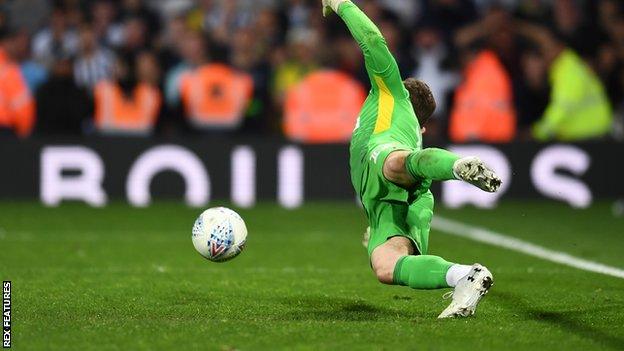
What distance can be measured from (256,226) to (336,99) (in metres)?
3.79

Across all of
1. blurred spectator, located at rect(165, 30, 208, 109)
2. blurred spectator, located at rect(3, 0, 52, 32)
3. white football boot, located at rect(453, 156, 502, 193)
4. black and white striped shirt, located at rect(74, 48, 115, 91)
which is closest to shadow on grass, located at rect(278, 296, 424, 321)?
white football boot, located at rect(453, 156, 502, 193)

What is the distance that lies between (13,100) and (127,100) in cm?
151

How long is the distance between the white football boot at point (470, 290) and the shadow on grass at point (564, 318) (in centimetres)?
52

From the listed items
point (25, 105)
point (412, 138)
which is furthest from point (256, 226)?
point (412, 138)

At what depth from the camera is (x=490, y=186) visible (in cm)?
610

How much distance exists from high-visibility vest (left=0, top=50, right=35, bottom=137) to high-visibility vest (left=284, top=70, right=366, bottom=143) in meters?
3.51

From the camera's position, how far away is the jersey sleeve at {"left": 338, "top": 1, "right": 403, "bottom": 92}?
7.35 meters

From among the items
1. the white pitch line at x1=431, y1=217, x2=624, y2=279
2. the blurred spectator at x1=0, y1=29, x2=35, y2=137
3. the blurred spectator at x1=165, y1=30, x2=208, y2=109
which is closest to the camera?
the white pitch line at x1=431, y1=217, x2=624, y2=279

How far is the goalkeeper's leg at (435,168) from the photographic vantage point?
6.09 m

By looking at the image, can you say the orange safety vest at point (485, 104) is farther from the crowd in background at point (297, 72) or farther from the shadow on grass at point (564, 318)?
the shadow on grass at point (564, 318)

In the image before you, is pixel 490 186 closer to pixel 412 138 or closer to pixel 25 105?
pixel 412 138

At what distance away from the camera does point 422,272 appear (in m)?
6.83

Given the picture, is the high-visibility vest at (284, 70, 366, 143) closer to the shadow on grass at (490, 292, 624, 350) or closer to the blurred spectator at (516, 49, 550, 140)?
the blurred spectator at (516, 49, 550, 140)

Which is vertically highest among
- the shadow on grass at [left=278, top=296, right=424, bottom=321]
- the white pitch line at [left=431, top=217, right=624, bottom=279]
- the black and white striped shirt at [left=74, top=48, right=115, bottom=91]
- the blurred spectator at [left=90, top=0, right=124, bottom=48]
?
the blurred spectator at [left=90, top=0, right=124, bottom=48]
